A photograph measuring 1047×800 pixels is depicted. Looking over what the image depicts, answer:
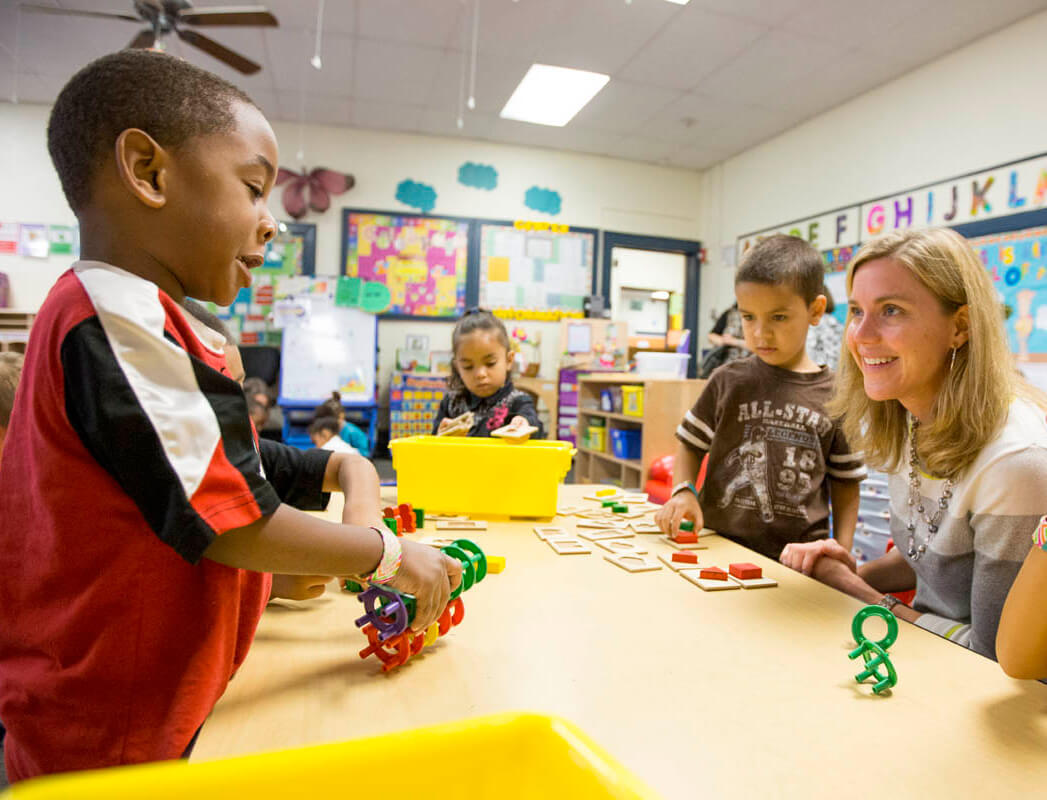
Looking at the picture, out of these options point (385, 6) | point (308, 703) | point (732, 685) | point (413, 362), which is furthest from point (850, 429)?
point (413, 362)

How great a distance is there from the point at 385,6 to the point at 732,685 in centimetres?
373

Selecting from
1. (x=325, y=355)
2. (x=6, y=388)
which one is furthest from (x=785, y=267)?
(x=325, y=355)

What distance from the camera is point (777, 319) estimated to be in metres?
1.37

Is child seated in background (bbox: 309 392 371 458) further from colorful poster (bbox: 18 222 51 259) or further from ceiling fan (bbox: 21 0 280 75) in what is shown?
colorful poster (bbox: 18 222 51 259)

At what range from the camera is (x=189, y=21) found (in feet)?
10.2

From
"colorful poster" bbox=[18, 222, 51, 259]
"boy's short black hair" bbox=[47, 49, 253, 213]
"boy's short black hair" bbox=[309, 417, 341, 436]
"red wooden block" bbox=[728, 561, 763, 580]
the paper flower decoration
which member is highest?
the paper flower decoration

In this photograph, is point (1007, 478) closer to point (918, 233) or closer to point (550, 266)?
point (918, 233)

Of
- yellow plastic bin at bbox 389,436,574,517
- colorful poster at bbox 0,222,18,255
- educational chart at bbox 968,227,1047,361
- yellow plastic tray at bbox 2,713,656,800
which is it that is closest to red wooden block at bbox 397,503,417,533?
yellow plastic bin at bbox 389,436,574,517

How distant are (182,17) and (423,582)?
352 cm

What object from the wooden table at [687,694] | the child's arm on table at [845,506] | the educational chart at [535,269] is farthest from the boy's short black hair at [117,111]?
the educational chart at [535,269]

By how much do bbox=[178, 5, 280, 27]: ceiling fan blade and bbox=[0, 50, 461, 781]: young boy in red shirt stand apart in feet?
9.57

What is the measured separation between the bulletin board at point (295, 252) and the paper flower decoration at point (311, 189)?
105 millimetres

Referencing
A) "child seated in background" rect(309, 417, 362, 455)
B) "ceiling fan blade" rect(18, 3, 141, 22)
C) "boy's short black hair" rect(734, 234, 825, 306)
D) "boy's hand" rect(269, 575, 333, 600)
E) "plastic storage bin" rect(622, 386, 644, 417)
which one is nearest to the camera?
"boy's hand" rect(269, 575, 333, 600)

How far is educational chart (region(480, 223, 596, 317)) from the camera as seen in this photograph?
5.42 m
